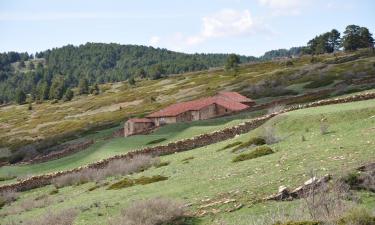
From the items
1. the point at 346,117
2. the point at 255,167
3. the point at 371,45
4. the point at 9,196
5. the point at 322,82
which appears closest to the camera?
the point at 255,167

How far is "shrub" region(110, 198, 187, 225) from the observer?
17.8m

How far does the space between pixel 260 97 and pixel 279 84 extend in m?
9.16

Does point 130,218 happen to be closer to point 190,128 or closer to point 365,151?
point 365,151

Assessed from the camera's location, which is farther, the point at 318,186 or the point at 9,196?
the point at 9,196

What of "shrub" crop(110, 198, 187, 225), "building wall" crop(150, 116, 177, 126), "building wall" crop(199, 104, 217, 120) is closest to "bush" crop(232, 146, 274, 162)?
"shrub" crop(110, 198, 187, 225)

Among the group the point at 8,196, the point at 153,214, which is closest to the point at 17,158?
the point at 8,196

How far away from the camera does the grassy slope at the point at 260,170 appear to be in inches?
735

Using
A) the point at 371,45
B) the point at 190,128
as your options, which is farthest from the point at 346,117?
the point at 371,45

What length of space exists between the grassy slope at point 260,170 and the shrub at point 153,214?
3.43 feet

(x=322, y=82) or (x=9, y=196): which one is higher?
(x=322, y=82)

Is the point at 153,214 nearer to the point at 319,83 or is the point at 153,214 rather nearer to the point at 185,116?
the point at 185,116

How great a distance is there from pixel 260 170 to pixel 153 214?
Answer: 6498 mm

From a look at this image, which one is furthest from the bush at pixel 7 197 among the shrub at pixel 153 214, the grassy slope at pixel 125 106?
the grassy slope at pixel 125 106

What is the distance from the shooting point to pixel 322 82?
81.4 meters
